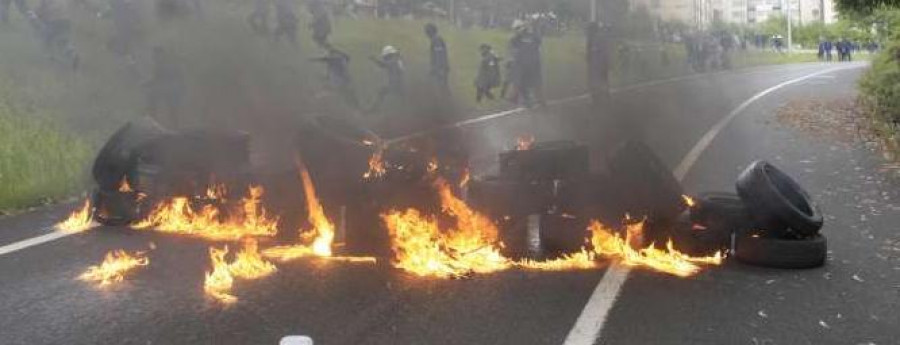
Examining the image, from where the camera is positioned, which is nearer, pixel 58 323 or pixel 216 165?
pixel 58 323

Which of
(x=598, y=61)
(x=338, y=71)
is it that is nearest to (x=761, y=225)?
(x=338, y=71)

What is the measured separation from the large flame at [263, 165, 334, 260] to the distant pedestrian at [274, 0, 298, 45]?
8.36ft

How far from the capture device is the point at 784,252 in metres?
4.70

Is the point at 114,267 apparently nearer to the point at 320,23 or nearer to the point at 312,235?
the point at 312,235

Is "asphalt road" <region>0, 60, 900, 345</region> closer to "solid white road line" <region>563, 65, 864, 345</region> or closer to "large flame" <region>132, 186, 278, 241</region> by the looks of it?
"solid white road line" <region>563, 65, 864, 345</region>

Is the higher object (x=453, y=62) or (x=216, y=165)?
(x=453, y=62)

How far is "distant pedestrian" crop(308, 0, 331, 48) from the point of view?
25.3ft

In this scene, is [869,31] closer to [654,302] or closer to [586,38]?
[586,38]

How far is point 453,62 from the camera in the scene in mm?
10891

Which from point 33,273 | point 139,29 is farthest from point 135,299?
point 139,29

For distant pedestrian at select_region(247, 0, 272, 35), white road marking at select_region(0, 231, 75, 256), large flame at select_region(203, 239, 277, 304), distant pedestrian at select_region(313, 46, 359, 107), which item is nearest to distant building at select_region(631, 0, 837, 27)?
distant pedestrian at select_region(313, 46, 359, 107)

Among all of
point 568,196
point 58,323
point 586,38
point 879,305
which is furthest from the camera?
point 586,38

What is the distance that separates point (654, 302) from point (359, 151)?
2297mm

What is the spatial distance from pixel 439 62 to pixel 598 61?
6.51 ft
